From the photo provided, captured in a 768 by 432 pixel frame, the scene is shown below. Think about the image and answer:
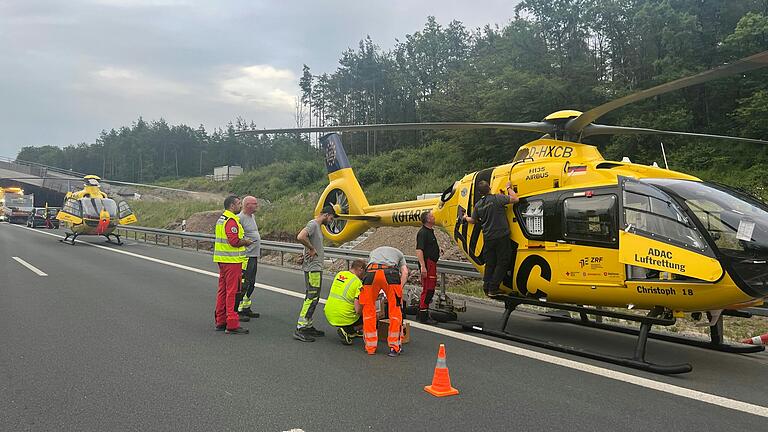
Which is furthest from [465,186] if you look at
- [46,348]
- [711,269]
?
[46,348]

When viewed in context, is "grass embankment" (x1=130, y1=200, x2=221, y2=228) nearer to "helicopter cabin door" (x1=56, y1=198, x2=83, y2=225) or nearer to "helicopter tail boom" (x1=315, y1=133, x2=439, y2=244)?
"helicopter cabin door" (x1=56, y1=198, x2=83, y2=225)

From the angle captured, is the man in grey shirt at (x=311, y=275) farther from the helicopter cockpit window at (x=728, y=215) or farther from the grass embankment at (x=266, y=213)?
the grass embankment at (x=266, y=213)

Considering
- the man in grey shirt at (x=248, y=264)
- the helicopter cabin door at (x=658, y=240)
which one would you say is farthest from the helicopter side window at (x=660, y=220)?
the man in grey shirt at (x=248, y=264)

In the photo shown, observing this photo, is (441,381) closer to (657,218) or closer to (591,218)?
(591,218)

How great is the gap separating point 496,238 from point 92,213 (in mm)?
20809

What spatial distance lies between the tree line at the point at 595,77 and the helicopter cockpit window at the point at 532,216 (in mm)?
20179

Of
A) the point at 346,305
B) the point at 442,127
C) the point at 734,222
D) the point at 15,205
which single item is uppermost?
the point at 442,127

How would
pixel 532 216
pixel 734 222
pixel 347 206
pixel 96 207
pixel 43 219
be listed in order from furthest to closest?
pixel 43 219
pixel 96 207
pixel 347 206
pixel 532 216
pixel 734 222

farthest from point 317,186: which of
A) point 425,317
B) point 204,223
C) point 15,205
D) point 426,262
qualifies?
point 425,317

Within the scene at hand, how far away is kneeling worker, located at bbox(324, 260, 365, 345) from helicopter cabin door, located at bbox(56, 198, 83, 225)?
19.9 metres

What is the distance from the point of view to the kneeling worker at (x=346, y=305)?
634 cm

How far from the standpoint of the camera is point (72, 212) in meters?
22.4

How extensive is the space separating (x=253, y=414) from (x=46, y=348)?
3541 millimetres

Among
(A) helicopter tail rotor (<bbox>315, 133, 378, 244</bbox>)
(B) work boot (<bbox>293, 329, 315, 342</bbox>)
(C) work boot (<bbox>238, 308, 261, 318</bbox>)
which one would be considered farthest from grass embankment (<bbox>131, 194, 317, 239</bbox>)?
(B) work boot (<bbox>293, 329, 315, 342</bbox>)
